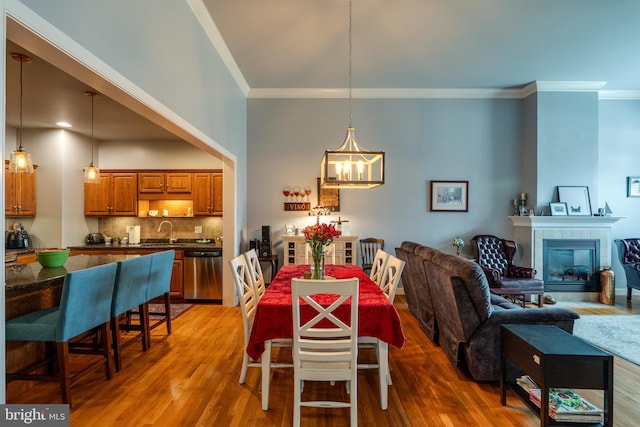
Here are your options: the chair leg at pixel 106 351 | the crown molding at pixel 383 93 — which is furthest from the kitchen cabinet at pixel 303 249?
the chair leg at pixel 106 351

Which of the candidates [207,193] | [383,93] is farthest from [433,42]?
[207,193]

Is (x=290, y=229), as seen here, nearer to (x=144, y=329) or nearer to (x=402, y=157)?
(x=402, y=157)

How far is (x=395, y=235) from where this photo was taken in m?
5.70

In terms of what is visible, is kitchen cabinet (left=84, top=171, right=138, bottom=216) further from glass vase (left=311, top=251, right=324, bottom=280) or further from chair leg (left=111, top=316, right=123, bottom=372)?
glass vase (left=311, top=251, right=324, bottom=280)

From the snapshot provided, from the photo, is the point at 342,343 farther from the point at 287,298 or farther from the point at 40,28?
the point at 40,28

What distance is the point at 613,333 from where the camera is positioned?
12.6 ft

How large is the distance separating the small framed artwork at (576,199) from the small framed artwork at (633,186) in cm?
100

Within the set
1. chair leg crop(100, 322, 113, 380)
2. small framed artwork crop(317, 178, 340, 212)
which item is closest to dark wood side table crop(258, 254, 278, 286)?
small framed artwork crop(317, 178, 340, 212)

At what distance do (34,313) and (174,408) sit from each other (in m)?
1.33

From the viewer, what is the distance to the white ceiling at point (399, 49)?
342cm

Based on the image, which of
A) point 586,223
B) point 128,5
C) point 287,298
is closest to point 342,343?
point 287,298

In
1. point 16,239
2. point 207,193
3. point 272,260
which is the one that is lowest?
point 272,260

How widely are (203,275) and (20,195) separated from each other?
10.6 ft

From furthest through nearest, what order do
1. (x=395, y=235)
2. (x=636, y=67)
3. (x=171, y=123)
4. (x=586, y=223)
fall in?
(x=395, y=235) → (x=586, y=223) → (x=636, y=67) → (x=171, y=123)
